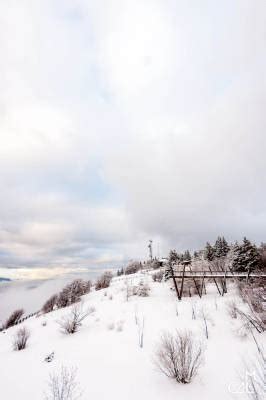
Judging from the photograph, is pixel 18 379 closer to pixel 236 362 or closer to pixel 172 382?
pixel 172 382

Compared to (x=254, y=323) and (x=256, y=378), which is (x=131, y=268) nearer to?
(x=254, y=323)

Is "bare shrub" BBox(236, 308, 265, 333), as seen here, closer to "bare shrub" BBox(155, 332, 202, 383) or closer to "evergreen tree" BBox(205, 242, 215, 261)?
"bare shrub" BBox(155, 332, 202, 383)

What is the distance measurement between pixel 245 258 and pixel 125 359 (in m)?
29.9

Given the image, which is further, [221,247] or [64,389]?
[221,247]

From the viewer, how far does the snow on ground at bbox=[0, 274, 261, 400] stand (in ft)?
24.2

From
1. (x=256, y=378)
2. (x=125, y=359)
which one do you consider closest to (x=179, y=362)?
(x=256, y=378)

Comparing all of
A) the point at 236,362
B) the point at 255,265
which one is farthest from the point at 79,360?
the point at 255,265

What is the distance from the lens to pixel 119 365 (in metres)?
9.42

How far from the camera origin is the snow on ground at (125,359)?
737cm

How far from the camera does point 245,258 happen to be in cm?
3422

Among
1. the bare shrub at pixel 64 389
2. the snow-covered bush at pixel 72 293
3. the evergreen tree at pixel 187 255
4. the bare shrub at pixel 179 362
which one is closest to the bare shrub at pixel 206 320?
the bare shrub at pixel 179 362

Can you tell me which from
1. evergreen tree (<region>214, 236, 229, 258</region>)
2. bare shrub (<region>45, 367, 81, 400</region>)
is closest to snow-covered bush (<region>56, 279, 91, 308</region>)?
bare shrub (<region>45, 367, 81, 400</region>)

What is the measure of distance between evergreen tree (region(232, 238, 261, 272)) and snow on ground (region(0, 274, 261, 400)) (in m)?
19.5

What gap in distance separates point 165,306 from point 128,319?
3782 mm
